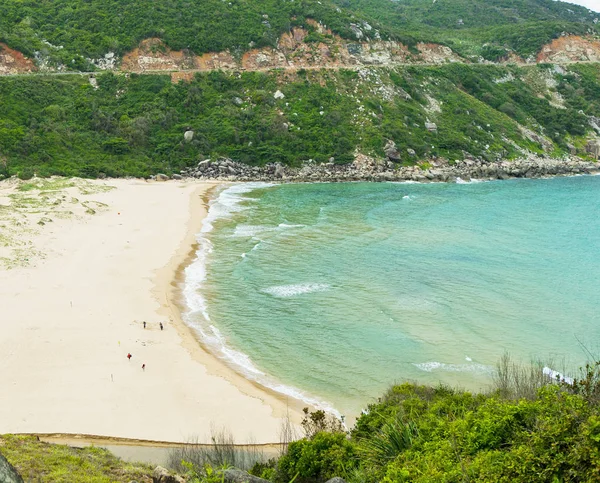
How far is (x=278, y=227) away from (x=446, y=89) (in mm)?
58050

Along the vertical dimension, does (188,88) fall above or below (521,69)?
below

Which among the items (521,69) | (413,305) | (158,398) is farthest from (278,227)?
(521,69)

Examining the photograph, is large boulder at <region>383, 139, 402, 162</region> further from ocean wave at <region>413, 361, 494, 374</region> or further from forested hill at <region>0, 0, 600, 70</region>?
ocean wave at <region>413, 361, 494, 374</region>

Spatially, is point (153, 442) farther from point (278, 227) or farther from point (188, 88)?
point (188, 88)

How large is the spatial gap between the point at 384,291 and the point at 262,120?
50121 millimetres

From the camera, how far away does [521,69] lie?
112 metres

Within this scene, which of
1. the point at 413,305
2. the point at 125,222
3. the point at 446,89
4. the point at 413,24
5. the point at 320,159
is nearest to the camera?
the point at 413,305

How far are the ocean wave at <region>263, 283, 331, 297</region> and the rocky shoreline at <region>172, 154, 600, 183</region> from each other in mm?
38432

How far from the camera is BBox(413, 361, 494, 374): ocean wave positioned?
2402 cm

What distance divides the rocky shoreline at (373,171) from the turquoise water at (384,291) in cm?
1316

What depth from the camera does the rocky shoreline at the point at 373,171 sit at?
72875mm

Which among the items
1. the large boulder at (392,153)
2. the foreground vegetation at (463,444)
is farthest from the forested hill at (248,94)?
the foreground vegetation at (463,444)

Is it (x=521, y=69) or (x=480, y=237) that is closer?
(x=480, y=237)

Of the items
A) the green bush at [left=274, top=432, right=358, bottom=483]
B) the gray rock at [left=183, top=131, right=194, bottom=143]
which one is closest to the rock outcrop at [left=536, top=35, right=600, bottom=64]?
the gray rock at [left=183, top=131, right=194, bottom=143]
